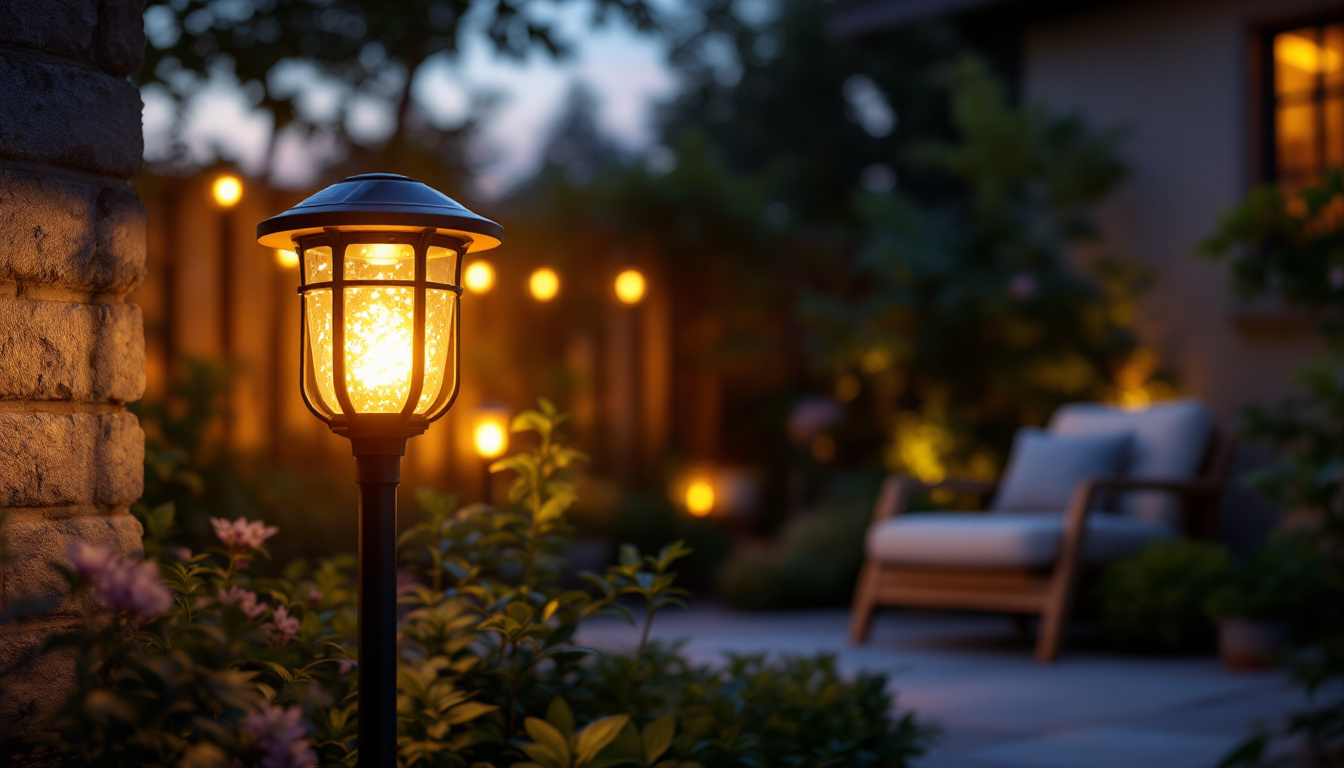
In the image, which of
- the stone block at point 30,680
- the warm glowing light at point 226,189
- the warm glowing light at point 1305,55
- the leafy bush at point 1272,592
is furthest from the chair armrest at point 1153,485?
the stone block at point 30,680

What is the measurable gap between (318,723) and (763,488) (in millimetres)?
6234

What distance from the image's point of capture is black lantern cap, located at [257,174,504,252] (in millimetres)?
1422


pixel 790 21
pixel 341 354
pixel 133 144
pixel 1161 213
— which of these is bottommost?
pixel 341 354

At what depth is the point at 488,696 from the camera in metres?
1.98

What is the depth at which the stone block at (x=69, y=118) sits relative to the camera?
156 cm

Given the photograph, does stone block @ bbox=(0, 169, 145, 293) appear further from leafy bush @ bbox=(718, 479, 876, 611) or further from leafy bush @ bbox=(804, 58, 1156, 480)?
leafy bush @ bbox=(804, 58, 1156, 480)

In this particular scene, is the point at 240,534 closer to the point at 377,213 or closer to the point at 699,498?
the point at 377,213

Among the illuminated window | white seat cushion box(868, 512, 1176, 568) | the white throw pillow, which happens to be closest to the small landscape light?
white seat cushion box(868, 512, 1176, 568)

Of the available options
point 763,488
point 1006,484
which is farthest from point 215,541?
point 763,488

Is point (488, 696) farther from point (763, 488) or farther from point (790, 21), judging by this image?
point (790, 21)

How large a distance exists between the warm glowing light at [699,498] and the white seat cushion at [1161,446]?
82.3 inches

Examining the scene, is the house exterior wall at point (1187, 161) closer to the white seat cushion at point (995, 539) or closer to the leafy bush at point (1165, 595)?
the white seat cushion at point (995, 539)

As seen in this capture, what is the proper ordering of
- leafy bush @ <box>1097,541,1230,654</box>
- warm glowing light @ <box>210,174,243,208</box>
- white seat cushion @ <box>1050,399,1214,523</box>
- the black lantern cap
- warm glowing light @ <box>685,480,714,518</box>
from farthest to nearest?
warm glowing light @ <box>685,480,714,518</box> < white seat cushion @ <box>1050,399,1214,523</box> < leafy bush @ <box>1097,541,1230,654</box> < warm glowing light @ <box>210,174,243,208</box> < the black lantern cap

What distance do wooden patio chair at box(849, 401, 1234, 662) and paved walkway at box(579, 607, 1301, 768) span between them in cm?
21
